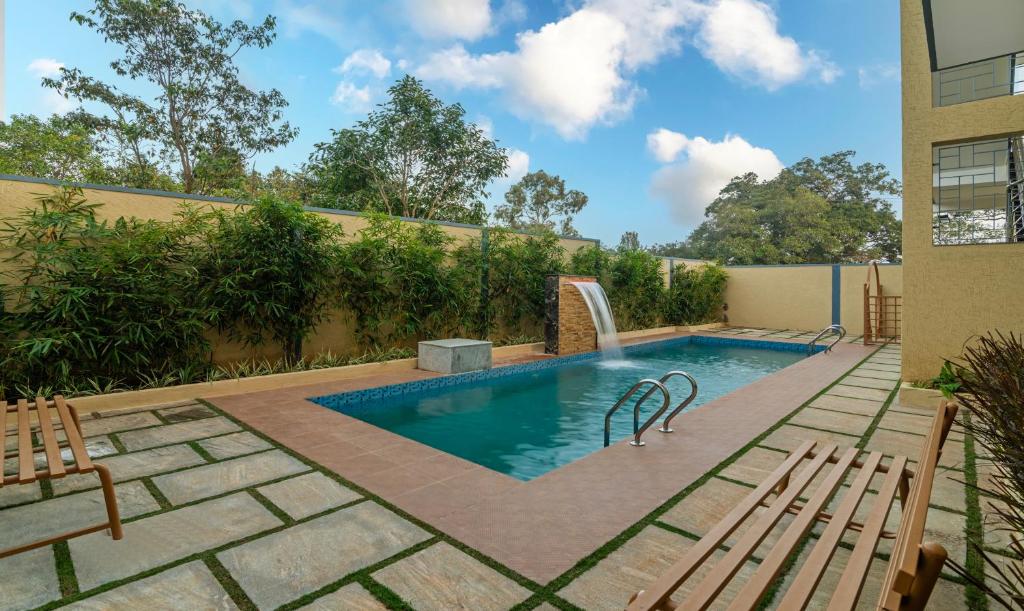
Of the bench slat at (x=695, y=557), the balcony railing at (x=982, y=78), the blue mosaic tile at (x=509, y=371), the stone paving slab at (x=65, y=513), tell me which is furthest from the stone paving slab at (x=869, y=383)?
the stone paving slab at (x=65, y=513)

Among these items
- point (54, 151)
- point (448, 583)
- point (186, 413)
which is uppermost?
point (54, 151)

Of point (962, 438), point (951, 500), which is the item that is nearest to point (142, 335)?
point (951, 500)

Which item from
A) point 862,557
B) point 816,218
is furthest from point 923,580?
point 816,218

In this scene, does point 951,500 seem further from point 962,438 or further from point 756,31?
point 756,31

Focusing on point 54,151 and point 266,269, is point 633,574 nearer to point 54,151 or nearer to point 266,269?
point 266,269

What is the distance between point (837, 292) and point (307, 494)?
1355 cm

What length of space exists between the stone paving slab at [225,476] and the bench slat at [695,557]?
2.47 metres

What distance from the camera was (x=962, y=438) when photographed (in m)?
3.72

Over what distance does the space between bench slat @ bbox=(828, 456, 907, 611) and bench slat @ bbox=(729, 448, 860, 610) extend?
14 centimetres

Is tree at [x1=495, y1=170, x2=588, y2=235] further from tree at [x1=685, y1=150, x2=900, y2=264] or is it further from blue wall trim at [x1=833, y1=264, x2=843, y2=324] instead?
blue wall trim at [x1=833, y1=264, x2=843, y2=324]

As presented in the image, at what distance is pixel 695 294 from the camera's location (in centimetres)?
1304

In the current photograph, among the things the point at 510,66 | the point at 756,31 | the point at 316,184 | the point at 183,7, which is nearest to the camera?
the point at 183,7

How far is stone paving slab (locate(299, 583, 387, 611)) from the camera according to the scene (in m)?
1.75

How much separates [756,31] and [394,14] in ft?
44.7
